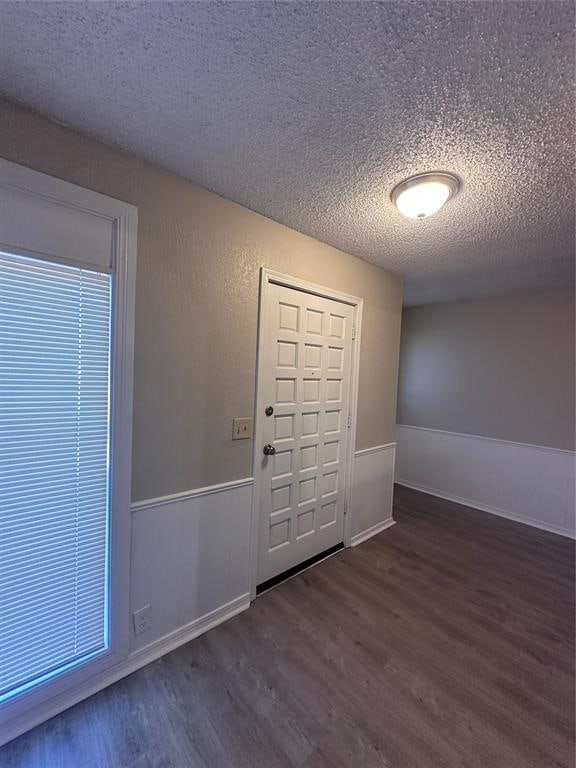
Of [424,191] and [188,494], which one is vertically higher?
[424,191]

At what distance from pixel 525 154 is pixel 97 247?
190cm

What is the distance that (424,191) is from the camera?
4.96 ft

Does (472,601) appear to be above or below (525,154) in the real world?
below

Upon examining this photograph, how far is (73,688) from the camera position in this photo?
1.36 m

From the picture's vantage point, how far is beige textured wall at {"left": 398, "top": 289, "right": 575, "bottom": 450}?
10.6 ft

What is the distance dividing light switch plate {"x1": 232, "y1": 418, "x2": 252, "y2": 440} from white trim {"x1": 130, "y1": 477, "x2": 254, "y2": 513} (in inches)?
10.8

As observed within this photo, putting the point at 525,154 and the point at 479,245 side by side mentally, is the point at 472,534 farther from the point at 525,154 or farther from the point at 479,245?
the point at 525,154

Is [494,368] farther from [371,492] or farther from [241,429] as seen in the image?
[241,429]

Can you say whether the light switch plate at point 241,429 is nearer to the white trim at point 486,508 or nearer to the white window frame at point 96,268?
the white window frame at point 96,268

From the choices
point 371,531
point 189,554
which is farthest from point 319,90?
point 371,531

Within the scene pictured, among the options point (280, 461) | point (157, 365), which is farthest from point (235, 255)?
point (280, 461)

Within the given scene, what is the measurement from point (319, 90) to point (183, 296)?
102cm

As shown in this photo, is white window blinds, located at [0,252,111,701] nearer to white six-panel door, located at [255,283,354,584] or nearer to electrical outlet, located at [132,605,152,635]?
electrical outlet, located at [132,605,152,635]

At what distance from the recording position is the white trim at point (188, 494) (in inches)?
60.1
